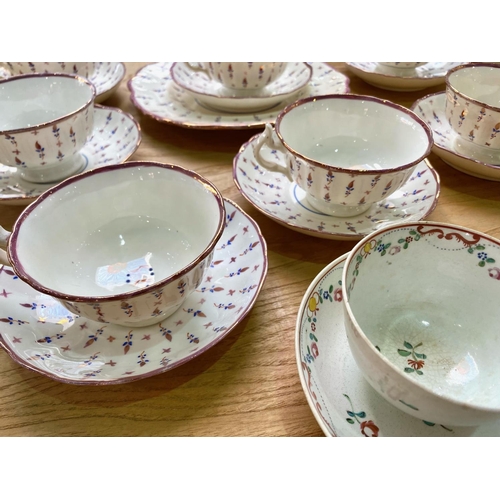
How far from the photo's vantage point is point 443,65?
124cm

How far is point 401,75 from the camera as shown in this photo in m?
1.17

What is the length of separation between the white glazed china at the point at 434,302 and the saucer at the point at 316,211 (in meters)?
0.12

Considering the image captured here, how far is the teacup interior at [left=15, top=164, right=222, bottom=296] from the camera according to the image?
63 cm

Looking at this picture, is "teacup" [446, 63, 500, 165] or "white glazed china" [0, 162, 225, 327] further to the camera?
"teacup" [446, 63, 500, 165]

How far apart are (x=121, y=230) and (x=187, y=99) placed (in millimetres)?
521

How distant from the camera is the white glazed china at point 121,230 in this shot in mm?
589

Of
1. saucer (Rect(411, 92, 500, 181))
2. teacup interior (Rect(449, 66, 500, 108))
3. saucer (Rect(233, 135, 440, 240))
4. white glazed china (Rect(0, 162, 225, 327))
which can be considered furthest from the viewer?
teacup interior (Rect(449, 66, 500, 108))

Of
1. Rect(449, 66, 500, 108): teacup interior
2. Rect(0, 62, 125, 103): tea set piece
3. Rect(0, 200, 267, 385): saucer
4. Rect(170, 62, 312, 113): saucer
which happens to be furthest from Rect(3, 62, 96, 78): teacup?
Rect(449, 66, 500, 108): teacup interior

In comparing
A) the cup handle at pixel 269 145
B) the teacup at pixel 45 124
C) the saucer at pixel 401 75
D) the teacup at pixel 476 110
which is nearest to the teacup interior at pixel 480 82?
the teacup at pixel 476 110

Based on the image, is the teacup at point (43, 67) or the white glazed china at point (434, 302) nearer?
the white glazed china at point (434, 302)

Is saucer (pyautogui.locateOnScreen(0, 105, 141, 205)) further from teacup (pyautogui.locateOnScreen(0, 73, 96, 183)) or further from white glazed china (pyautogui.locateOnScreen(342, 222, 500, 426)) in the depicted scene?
white glazed china (pyautogui.locateOnScreen(342, 222, 500, 426))

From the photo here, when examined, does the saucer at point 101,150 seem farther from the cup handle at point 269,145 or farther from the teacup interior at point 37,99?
the cup handle at point 269,145

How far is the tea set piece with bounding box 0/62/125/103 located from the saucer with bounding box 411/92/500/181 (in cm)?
75

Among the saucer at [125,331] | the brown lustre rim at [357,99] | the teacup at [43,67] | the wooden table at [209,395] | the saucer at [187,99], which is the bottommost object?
the wooden table at [209,395]
